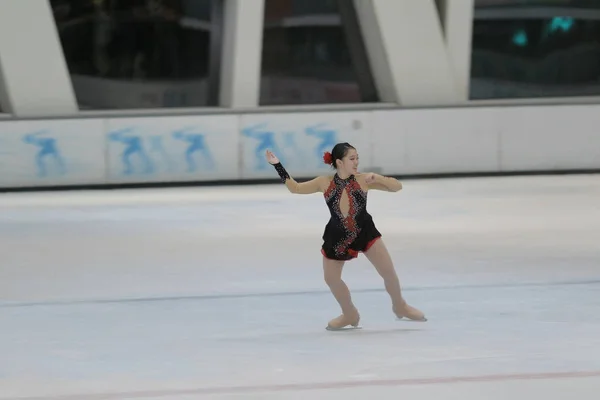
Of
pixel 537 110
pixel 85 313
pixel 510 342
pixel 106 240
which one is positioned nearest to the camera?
pixel 510 342

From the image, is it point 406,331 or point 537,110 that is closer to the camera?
point 406,331

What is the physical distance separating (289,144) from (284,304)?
11231mm

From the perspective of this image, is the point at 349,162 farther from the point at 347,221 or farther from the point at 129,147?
the point at 129,147

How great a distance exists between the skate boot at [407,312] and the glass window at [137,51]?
1378 cm

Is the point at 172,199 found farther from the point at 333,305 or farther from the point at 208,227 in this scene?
the point at 333,305

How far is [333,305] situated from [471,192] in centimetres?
969

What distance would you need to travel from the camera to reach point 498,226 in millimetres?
15289

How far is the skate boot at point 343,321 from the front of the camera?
8.96 meters

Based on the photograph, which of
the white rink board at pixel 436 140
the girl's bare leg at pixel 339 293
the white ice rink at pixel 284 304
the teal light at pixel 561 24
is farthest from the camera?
the teal light at pixel 561 24

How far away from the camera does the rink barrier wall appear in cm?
2036

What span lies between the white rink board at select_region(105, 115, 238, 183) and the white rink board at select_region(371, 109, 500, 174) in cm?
249

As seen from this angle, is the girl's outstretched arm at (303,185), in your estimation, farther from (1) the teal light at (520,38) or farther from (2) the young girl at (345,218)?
(1) the teal light at (520,38)

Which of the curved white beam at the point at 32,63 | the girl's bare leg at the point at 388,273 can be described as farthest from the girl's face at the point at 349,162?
the curved white beam at the point at 32,63

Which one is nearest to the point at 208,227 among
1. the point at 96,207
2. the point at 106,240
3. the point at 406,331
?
the point at 106,240
